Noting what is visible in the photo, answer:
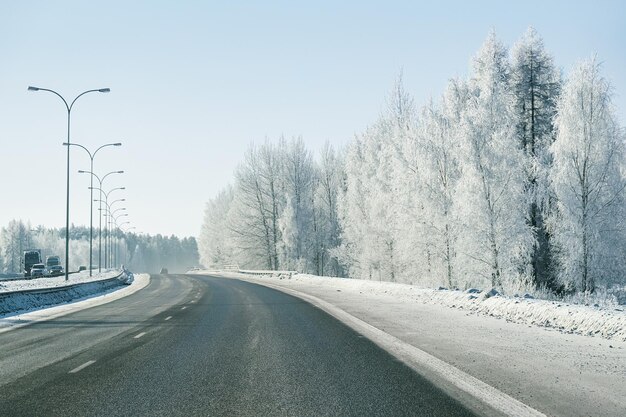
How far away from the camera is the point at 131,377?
8227 mm

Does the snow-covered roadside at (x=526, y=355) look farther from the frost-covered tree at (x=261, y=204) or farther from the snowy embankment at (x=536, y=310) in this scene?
the frost-covered tree at (x=261, y=204)

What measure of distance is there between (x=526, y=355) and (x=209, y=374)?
528 centimetres

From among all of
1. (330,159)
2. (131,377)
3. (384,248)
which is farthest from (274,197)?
(131,377)

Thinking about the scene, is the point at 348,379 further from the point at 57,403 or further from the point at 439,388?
the point at 57,403

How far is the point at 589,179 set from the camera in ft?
98.7

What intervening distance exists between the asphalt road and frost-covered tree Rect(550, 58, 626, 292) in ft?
63.9

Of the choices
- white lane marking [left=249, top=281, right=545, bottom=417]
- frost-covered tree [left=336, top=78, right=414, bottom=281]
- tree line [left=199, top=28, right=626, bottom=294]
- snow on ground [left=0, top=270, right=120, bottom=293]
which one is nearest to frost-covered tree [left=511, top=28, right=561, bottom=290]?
tree line [left=199, top=28, right=626, bottom=294]

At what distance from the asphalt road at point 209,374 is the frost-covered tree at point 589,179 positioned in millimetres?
19464

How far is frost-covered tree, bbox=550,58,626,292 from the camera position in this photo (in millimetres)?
29562

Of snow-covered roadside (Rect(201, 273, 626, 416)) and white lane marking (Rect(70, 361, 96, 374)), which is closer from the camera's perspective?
snow-covered roadside (Rect(201, 273, 626, 416))

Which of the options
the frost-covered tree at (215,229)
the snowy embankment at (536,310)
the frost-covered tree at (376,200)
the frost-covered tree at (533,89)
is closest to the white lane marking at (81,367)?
the snowy embankment at (536,310)

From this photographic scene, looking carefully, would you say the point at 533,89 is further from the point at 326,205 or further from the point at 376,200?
the point at 326,205

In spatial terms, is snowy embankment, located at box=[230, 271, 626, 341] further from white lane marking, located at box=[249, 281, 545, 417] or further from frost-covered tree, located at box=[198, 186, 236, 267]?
frost-covered tree, located at box=[198, 186, 236, 267]

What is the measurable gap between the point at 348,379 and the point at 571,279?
1003 inches
